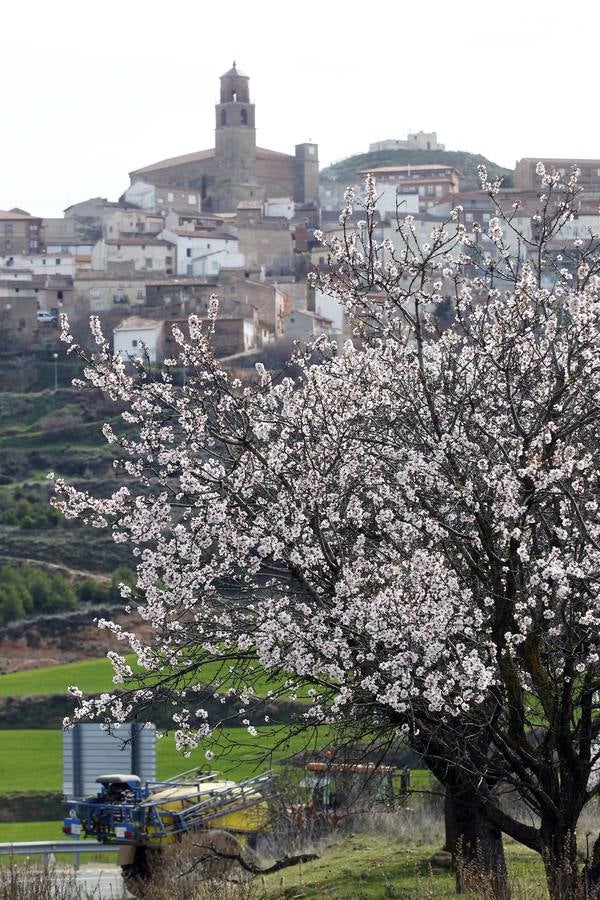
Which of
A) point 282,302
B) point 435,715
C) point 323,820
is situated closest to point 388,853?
point 323,820

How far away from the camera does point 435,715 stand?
11594 millimetres

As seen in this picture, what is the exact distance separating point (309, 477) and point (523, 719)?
2347mm

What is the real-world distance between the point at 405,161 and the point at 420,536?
A: 542 feet

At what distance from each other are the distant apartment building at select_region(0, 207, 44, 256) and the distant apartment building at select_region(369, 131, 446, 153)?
66993 millimetres

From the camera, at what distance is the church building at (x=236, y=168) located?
5704 inches

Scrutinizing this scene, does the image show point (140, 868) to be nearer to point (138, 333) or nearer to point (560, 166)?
point (138, 333)

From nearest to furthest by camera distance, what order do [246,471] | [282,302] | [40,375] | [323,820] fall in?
[246,471] → [323,820] → [40,375] → [282,302]

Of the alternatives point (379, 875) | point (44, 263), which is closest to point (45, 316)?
point (44, 263)

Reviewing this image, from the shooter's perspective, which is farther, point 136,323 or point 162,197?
point 162,197

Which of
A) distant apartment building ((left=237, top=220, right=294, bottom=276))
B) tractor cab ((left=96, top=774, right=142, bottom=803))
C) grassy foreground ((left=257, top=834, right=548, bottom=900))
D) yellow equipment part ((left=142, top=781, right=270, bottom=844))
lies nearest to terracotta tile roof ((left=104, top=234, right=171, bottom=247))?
distant apartment building ((left=237, top=220, right=294, bottom=276))

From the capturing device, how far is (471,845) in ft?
43.5

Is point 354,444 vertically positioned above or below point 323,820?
above

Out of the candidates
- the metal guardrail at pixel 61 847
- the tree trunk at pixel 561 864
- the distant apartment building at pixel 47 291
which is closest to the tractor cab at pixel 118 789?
the metal guardrail at pixel 61 847

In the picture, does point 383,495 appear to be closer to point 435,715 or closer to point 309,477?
point 309,477
